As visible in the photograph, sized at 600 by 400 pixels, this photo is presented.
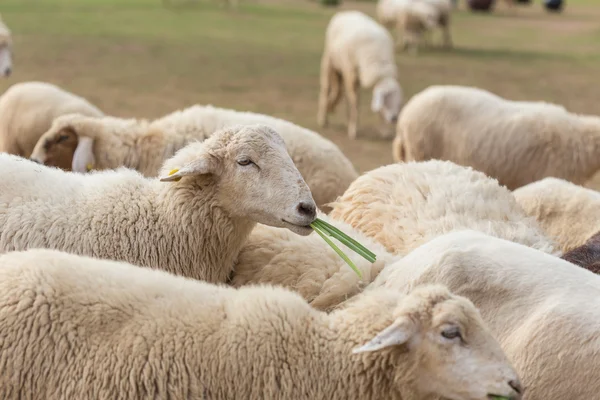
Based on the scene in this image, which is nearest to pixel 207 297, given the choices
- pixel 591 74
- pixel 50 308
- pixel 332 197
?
pixel 50 308

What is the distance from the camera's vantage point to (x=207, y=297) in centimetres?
314

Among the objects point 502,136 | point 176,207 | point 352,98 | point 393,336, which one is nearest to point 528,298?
point 393,336

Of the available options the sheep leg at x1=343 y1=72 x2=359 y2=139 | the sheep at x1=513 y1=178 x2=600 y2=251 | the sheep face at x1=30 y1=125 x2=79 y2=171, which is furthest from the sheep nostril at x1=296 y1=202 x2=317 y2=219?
the sheep leg at x1=343 y1=72 x2=359 y2=139

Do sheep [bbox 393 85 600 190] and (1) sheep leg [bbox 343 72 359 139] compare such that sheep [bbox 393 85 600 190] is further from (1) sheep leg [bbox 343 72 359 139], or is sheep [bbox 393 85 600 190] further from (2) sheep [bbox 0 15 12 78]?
(2) sheep [bbox 0 15 12 78]

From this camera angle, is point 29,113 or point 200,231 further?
point 29,113

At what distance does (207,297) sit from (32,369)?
611 mm

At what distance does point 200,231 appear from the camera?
163 inches

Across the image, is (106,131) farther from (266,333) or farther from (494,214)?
(266,333)

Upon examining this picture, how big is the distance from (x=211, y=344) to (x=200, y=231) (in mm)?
1205

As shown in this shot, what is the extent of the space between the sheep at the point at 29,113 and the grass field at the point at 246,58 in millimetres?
3930

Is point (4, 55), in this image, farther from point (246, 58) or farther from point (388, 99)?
point (246, 58)

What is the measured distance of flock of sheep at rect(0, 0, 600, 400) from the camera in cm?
295

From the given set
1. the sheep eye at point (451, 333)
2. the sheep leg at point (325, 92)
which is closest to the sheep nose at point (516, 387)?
the sheep eye at point (451, 333)

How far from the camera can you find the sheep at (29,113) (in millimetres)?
7414
